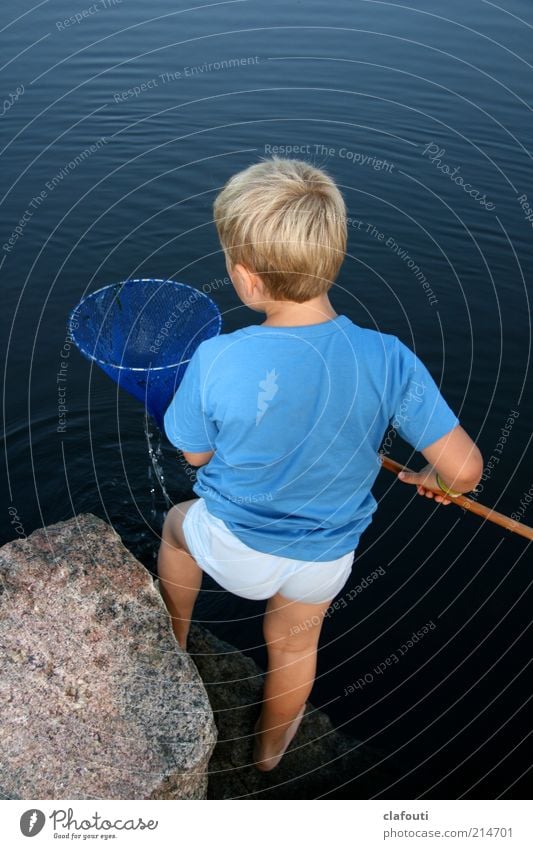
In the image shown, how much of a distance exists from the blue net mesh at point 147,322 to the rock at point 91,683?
969 millimetres

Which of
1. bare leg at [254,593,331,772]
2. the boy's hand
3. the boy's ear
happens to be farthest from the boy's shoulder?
bare leg at [254,593,331,772]

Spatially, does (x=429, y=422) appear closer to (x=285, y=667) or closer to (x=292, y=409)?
(x=292, y=409)

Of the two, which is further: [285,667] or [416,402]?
[285,667]

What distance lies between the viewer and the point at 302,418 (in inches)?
105

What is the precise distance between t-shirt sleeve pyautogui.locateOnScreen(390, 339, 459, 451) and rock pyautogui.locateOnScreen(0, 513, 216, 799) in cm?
120

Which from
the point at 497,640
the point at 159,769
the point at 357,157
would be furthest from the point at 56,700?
the point at 357,157

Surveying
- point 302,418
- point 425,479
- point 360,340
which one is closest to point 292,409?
point 302,418

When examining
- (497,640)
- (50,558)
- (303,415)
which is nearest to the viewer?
(303,415)

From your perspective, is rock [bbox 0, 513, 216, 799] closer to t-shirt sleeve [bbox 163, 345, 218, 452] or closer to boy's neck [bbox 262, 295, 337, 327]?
t-shirt sleeve [bbox 163, 345, 218, 452]

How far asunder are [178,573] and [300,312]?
1141 mm

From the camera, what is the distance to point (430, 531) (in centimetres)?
494

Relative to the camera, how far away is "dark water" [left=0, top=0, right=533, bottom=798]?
430 cm

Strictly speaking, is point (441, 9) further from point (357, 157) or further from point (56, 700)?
point (56, 700)
